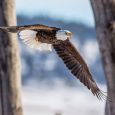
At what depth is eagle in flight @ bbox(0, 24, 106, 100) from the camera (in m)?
5.16

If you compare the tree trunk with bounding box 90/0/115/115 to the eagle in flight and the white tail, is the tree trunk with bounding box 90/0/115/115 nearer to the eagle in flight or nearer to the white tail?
the eagle in flight

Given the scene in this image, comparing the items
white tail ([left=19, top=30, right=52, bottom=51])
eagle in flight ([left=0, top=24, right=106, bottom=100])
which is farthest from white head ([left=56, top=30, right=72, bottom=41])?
white tail ([left=19, top=30, right=52, bottom=51])

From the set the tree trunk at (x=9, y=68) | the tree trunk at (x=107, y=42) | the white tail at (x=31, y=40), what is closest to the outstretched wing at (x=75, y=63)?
the white tail at (x=31, y=40)

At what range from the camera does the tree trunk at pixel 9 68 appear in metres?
6.39

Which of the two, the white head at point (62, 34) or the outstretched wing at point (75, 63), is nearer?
the white head at point (62, 34)

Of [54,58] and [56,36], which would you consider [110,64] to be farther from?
[54,58]

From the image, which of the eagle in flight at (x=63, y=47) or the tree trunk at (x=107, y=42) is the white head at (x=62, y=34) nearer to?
the eagle in flight at (x=63, y=47)

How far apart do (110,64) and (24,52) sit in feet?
29.2

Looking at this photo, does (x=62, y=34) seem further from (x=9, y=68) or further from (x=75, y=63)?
(x=9, y=68)

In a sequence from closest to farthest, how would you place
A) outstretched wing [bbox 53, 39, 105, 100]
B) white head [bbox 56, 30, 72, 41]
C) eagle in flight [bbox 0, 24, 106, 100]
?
1. white head [bbox 56, 30, 72, 41]
2. eagle in flight [bbox 0, 24, 106, 100]
3. outstretched wing [bbox 53, 39, 105, 100]

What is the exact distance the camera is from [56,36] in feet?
16.7

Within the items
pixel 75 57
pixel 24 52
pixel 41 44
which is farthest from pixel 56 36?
pixel 24 52

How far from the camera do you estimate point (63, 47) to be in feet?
19.2

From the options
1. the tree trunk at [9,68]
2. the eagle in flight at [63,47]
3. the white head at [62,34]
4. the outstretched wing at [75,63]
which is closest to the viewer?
the white head at [62,34]
